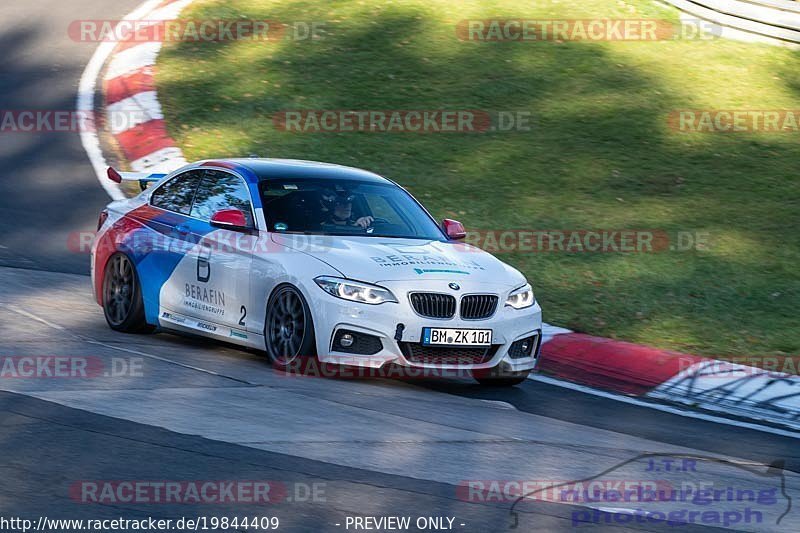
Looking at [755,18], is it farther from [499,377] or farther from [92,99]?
[499,377]

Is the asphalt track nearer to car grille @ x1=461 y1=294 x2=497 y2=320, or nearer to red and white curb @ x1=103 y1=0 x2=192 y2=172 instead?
car grille @ x1=461 y1=294 x2=497 y2=320

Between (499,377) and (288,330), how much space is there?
1583mm

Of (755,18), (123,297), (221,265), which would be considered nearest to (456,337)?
(221,265)

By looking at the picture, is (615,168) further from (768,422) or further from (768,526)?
(768,526)

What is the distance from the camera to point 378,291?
875 cm

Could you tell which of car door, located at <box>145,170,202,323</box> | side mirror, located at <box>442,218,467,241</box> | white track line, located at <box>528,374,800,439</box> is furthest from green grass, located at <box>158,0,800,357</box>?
car door, located at <box>145,170,202,323</box>

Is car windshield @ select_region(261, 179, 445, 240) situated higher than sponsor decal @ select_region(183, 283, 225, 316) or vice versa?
car windshield @ select_region(261, 179, 445, 240)

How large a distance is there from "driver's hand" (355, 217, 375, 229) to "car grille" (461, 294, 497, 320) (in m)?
1.18

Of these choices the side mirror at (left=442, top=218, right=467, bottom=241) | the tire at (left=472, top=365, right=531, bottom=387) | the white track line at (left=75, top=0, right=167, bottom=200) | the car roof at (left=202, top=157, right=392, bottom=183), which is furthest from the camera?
the white track line at (left=75, top=0, right=167, bottom=200)

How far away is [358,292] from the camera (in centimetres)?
875

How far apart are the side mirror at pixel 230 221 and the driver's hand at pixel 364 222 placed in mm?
819

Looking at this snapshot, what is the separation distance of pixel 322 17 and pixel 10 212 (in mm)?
8667

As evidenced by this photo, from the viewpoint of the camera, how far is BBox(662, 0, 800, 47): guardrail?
63.7 feet

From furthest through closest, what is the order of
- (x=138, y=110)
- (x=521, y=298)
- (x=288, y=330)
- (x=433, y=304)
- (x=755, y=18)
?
(x=755, y=18) → (x=138, y=110) → (x=521, y=298) → (x=288, y=330) → (x=433, y=304)
